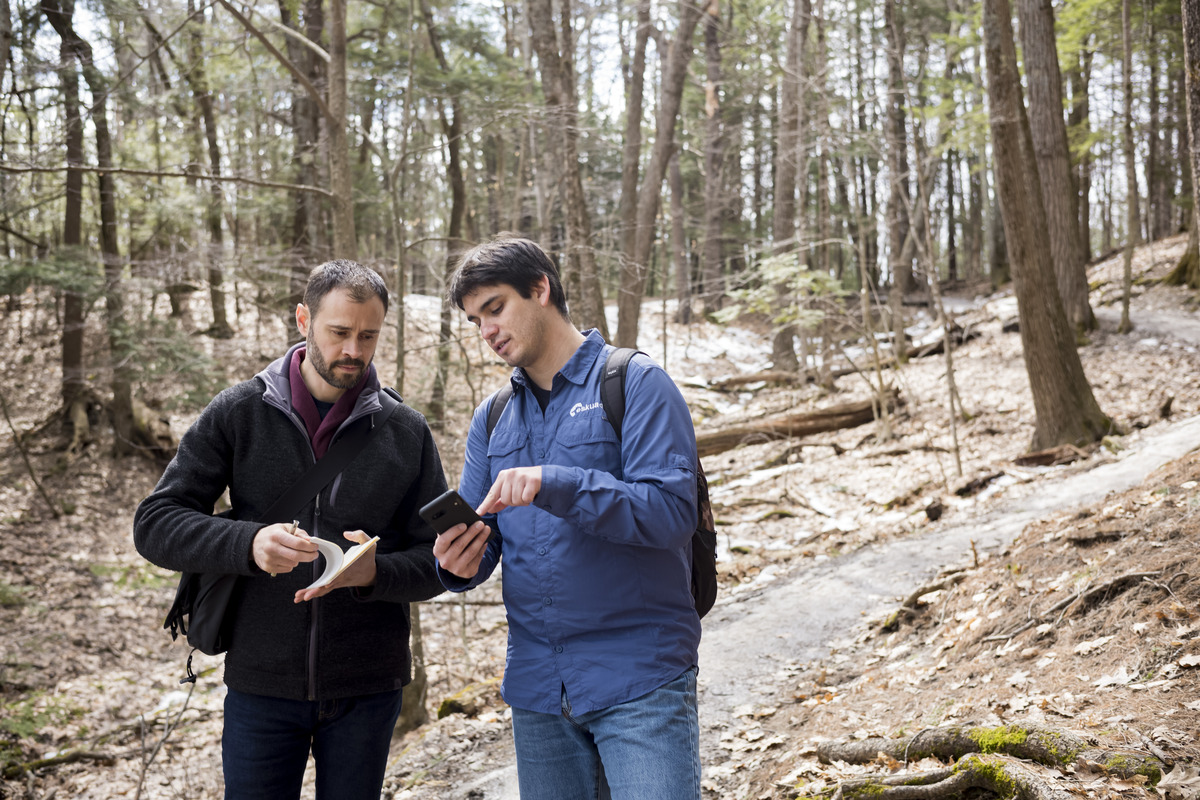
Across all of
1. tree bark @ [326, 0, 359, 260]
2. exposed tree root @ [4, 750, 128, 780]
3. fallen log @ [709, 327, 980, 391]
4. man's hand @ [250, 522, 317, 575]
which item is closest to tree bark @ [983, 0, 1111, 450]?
fallen log @ [709, 327, 980, 391]

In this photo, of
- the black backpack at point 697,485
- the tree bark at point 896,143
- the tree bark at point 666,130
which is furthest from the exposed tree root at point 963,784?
the tree bark at point 666,130

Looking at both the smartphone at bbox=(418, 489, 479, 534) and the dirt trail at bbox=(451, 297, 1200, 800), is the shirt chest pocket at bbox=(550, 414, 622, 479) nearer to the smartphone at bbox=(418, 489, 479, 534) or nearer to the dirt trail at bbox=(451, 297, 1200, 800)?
the smartphone at bbox=(418, 489, 479, 534)

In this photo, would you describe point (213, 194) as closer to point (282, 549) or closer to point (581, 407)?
point (282, 549)

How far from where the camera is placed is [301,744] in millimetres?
2447

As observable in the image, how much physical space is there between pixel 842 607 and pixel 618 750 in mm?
4915

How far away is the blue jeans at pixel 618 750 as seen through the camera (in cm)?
185

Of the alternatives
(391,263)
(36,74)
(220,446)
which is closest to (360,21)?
(36,74)

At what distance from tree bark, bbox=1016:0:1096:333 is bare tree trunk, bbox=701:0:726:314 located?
6.60m

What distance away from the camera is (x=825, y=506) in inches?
386

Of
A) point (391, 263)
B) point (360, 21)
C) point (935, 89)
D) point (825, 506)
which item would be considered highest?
point (360, 21)

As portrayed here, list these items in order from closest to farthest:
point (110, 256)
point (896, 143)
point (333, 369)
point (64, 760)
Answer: point (333, 369) < point (64, 760) < point (896, 143) < point (110, 256)

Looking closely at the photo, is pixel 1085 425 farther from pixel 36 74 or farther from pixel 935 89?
pixel 36 74

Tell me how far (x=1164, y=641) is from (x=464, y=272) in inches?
135

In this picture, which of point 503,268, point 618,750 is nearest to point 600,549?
point 618,750
